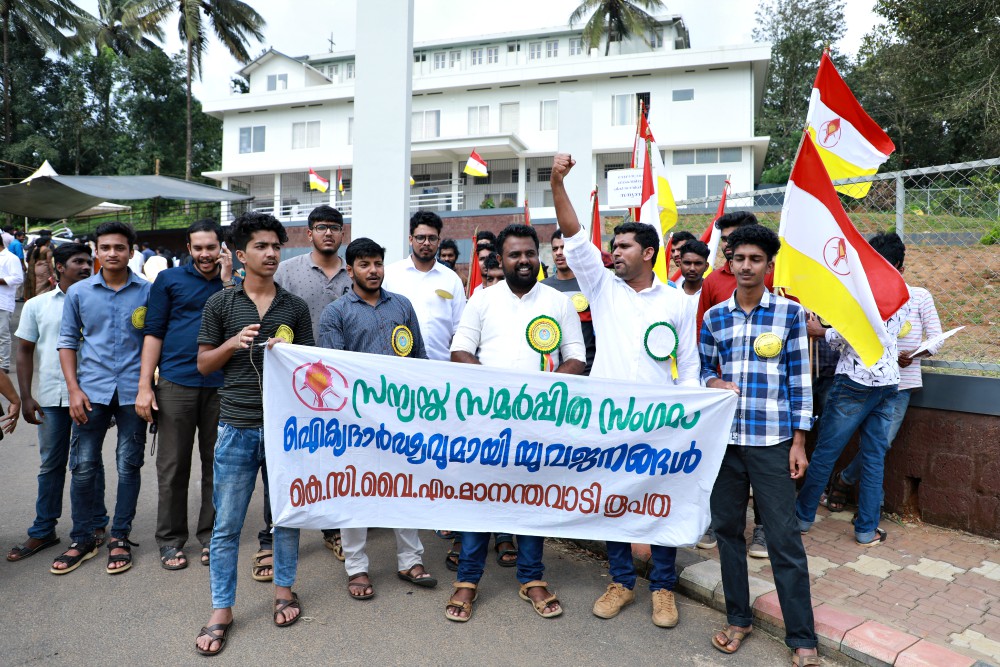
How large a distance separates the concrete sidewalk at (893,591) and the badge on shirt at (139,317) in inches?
133

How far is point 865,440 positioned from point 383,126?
4.81 m

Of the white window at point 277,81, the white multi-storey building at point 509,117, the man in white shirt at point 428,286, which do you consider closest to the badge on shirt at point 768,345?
the man in white shirt at point 428,286

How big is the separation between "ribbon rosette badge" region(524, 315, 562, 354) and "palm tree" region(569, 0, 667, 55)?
33.9m

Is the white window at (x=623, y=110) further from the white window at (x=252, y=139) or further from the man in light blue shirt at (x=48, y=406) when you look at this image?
the man in light blue shirt at (x=48, y=406)

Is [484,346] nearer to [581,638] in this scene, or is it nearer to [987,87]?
[581,638]

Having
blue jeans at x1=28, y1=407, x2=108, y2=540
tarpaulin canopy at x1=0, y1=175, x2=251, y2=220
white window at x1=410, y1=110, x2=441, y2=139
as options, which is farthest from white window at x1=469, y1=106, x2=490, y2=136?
blue jeans at x1=28, y1=407, x2=108, y2=540

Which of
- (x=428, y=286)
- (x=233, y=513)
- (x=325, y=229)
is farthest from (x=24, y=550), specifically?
(x=428, y=286)

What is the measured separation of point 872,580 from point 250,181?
35456mm

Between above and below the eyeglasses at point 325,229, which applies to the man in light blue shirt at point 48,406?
below

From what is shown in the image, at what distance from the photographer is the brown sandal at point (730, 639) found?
348cm

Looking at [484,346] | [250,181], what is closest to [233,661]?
[484,346]

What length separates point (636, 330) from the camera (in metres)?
3.90

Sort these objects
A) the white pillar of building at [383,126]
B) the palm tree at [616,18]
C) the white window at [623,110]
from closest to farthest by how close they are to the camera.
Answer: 1. the white pillar of building at [383,126]
2. the white window at [623,110]
3. the palm tree at [616,18]

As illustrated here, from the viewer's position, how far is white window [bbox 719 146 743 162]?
27.4 meters
